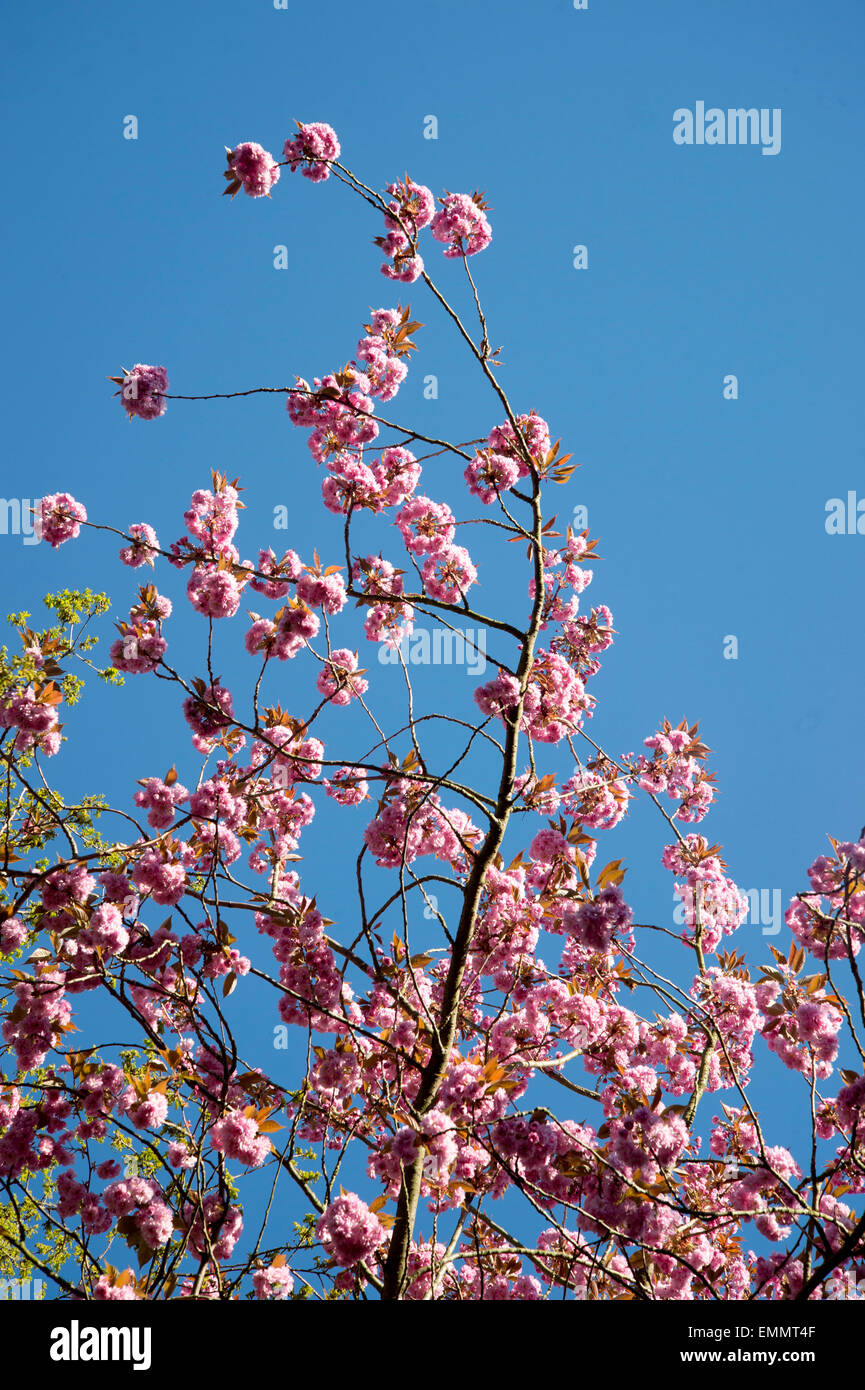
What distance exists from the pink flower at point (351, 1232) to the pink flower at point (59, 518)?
135 inches

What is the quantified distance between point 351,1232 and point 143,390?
371cm

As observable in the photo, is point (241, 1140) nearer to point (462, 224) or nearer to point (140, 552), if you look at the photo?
point (140, 552)

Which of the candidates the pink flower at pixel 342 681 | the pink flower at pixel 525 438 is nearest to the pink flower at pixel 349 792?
the pink flower at pixel 342 681

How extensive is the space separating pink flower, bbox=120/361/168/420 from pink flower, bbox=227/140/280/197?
93 centimetres

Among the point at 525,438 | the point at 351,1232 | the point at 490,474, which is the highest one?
the point at 525,438

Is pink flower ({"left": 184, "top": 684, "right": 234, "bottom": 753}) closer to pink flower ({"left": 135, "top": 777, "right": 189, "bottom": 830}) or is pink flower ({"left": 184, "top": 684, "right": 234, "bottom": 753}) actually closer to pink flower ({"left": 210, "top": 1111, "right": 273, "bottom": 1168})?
pink flower ({"left": 135, "top": 777, "right": 189, "bottom": 830})

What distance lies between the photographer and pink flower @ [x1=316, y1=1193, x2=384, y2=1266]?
9.92 feet

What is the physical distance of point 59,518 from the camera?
4.43 meters

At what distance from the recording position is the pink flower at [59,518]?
4.40 metres

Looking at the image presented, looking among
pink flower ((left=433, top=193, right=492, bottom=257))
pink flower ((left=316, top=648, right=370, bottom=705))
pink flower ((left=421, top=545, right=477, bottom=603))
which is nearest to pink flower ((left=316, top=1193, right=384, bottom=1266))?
pink flower ((left=316, top=648, right=370, bottom=705))

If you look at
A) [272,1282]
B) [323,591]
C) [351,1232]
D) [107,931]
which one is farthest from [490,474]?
[272,1282]
